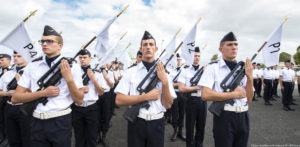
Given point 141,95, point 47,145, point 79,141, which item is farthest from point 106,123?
point 141,95

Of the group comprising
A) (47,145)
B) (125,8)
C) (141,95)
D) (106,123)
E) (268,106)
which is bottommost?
(268,106)

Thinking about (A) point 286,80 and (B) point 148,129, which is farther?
(A) point 286,80

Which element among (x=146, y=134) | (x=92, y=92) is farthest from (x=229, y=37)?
(x=92, y=92)

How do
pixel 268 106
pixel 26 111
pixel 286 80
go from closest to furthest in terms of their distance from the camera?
pixel 26 111 < pixel 286 80 < pixel 268 106

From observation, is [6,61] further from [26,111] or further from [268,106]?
[268,106]

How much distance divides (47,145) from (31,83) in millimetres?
940

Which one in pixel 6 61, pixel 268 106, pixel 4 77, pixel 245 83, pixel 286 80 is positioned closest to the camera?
pixel 245 83

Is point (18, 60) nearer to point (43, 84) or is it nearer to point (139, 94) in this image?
point (43, 84)

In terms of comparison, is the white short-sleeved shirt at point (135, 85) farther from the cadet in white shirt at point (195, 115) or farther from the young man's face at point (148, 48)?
the cadet in white shirt at point (195, 115)

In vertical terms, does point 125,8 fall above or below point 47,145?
above

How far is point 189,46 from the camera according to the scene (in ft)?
15.9

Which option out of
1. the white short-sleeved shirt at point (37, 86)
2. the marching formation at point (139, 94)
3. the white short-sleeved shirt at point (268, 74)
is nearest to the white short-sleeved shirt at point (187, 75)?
the marching formation at point (139, 94)

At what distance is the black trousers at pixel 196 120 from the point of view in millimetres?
4219

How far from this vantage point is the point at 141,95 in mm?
2412
